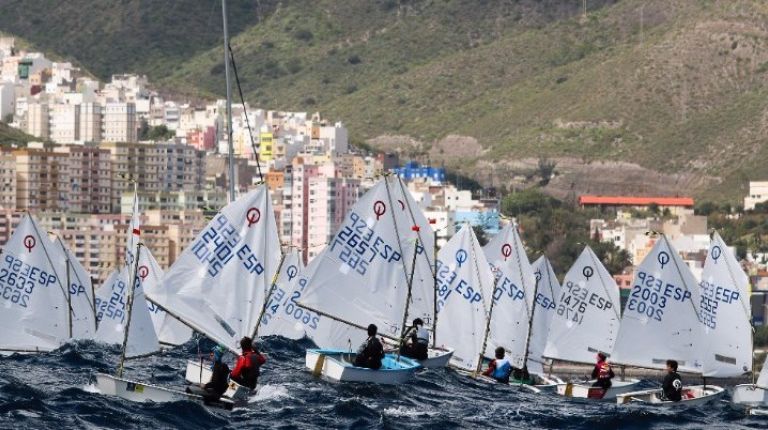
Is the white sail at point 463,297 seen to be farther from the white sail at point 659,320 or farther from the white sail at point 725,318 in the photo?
the white sail at point 725,318

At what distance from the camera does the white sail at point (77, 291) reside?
65.9 m

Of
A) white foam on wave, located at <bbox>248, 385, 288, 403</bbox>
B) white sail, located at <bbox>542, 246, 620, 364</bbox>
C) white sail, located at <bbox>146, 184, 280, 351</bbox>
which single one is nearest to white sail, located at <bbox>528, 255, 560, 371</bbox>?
white sail, located at <bbox>542, 246, 620, 364</bbox>

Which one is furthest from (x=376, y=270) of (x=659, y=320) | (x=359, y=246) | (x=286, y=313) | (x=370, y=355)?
(x=286, y=313)

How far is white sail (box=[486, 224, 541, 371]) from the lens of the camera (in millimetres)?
68062

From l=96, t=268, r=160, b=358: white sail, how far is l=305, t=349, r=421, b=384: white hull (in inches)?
154

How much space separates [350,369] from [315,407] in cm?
362

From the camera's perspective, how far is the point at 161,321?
79.6 metres

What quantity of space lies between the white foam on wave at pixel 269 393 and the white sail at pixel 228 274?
4.25ft

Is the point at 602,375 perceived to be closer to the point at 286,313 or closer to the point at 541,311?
the point at 541,311

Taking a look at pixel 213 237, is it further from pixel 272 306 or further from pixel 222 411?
pixel 272 306

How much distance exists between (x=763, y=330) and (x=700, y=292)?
91.7 meters

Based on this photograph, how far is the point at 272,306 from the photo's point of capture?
7912 centimetres

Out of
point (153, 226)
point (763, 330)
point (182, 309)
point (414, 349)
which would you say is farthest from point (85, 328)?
point (153, 226)

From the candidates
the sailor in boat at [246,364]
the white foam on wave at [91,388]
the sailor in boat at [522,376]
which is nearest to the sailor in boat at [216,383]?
the sailor in boat at [246,364]
